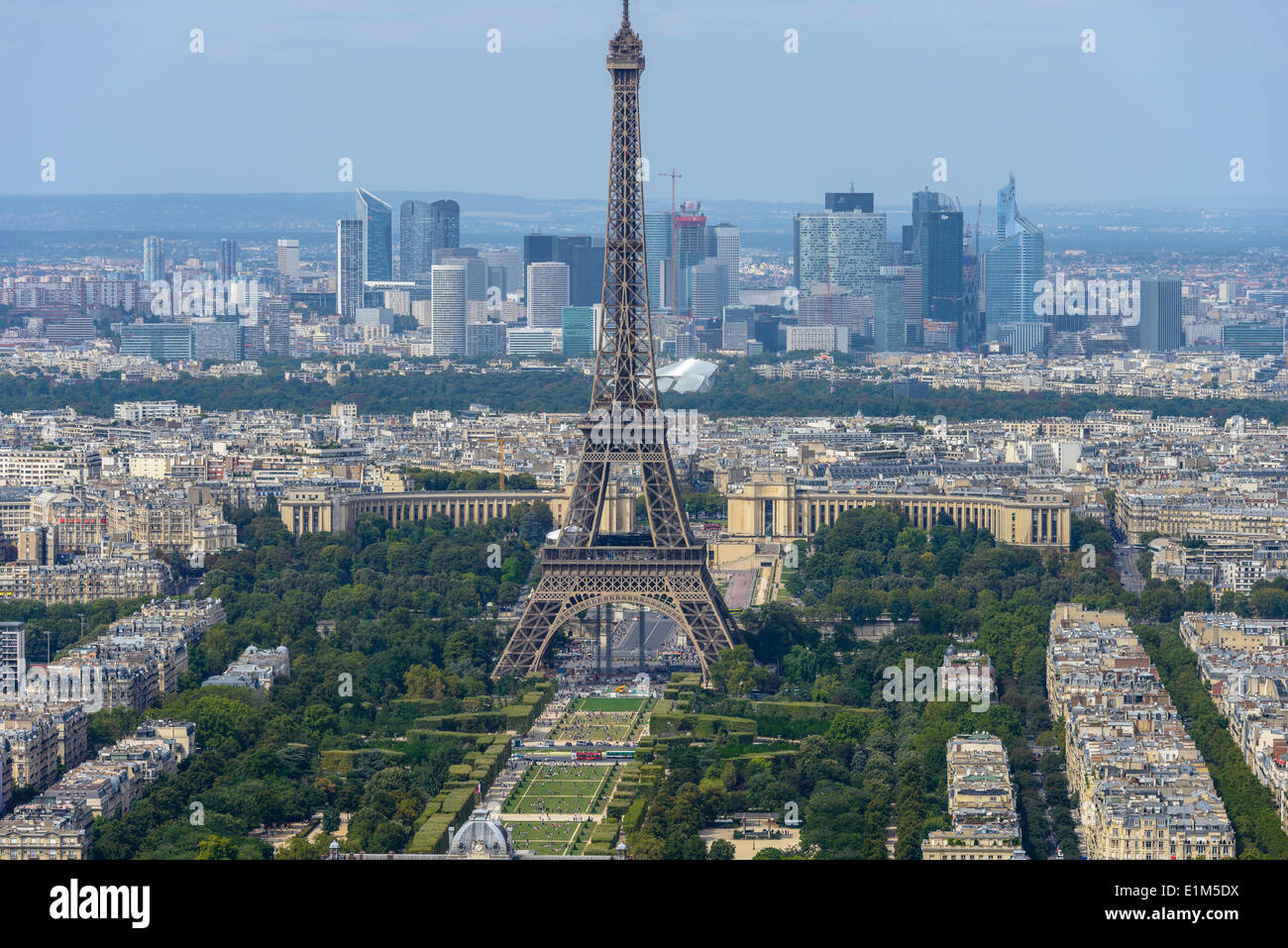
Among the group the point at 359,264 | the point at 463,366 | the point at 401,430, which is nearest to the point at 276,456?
the point at 401,430

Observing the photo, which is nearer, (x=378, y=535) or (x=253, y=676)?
(x=253, y=676)

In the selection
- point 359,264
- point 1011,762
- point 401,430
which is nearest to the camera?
point 1011,762

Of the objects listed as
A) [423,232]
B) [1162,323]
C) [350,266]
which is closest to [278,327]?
[350,266]

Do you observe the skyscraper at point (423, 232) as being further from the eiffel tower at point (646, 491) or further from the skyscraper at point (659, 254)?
the eiffel tower at point (646, 491)

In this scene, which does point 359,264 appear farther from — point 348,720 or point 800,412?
point 348,720

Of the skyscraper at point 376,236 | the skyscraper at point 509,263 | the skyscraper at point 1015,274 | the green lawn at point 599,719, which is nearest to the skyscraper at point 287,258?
the skyscraper at point 376,236

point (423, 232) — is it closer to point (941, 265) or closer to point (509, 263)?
point (509, 263)

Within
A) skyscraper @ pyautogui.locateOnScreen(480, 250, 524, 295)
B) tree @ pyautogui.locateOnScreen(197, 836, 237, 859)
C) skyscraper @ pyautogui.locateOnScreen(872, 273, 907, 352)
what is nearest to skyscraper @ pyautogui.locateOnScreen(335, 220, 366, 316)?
skyscraper @ pyautogui.locateOnScreen(480, 250, 524, 295)
